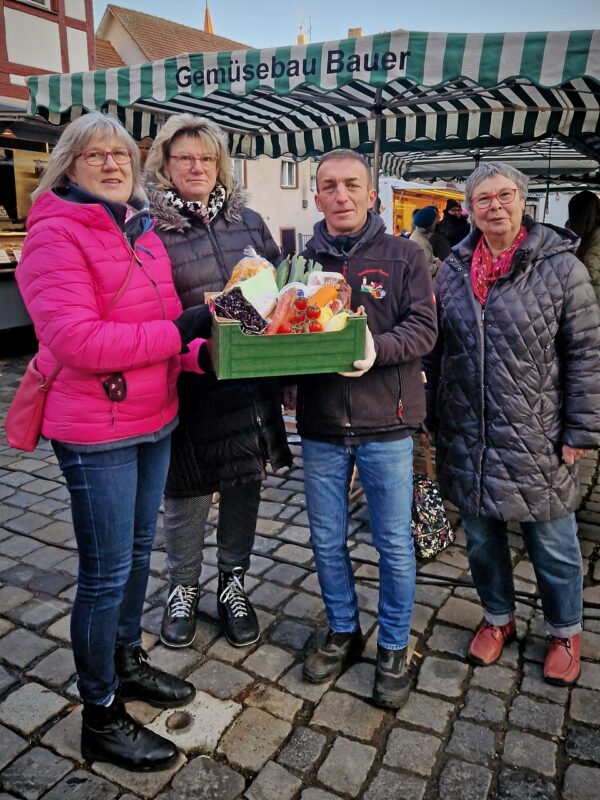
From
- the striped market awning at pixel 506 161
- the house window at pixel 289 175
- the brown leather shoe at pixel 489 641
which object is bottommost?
the brown leather shoe at pixel 489 641

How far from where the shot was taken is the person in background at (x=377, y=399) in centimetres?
230

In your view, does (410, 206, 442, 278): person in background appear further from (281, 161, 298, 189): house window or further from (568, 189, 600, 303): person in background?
(281, 161, 298, 189): house window

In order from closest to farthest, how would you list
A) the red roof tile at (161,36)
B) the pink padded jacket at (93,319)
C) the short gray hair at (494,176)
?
the pink padded jacket at (93,319) < the short gray hair at (494,176) < the red roof tile at (161,36)

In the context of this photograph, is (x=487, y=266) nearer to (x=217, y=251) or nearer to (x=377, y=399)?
(x=377, y=399)

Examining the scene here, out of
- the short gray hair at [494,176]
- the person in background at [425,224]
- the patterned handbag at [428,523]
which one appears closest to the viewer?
the short gray hair at [494,176]

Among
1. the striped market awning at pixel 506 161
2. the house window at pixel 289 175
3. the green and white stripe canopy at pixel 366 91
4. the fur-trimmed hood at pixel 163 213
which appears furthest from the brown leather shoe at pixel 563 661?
the house window at pixel 289 175

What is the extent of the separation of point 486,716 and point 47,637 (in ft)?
6.50

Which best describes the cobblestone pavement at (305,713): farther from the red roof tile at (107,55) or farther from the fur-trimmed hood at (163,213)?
the red roof tile at (107,55)

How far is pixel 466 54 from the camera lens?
139 inches

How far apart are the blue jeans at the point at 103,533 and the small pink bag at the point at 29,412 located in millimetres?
94

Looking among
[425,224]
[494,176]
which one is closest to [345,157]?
[494,176]

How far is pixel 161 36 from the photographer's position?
2745cm

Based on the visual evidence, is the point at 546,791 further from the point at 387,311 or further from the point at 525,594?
the point at 387,311

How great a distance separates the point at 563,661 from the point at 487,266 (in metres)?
1.66
